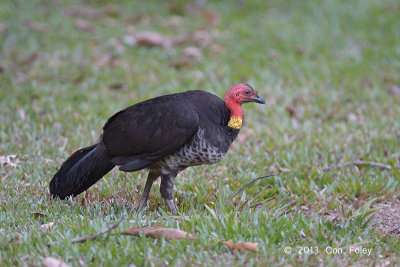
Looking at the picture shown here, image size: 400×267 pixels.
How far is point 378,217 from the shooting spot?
188 inches

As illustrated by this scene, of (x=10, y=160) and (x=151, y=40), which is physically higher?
(x=151, y=40)

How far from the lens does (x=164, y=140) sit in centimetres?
438

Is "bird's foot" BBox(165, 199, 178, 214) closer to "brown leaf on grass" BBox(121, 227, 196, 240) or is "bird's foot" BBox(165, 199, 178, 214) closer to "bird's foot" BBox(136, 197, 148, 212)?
"bird's foot" BBox(136, 197, 148, 212)

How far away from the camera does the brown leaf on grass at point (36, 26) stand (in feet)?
32.0

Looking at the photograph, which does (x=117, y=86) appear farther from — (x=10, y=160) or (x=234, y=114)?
(x=234, y=114)

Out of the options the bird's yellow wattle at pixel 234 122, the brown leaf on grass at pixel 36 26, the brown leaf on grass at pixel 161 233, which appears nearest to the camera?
the brown leaf on grass at pixel 161 233

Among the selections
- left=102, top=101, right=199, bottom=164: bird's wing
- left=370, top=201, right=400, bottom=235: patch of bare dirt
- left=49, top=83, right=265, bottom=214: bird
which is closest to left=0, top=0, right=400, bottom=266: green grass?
left=370, top=201, right=400, bottom=235: patch of bare dirt

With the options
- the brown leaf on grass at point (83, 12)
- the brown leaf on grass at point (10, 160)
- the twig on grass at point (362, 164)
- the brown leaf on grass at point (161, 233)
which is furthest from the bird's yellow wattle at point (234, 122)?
the brown leaf on grass at point (83, 12)

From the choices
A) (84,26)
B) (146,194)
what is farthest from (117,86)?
(146,194)

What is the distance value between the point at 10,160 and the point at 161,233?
2555 mm

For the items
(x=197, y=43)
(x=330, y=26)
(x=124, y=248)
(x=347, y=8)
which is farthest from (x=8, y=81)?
(x=347, y=8)

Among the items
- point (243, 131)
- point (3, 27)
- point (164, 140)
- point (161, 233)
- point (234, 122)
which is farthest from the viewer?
point (3, 27)

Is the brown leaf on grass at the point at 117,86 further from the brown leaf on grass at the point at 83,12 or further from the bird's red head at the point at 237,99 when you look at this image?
the bird's red head at the point at 237,99

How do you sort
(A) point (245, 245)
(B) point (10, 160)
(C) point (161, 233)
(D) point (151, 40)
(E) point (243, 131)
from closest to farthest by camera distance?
(A) point (245, 245)
(C) point (161, 233)
(B) point (10, 160)
(E) point (243, 131)
(D) point (151, 40)
